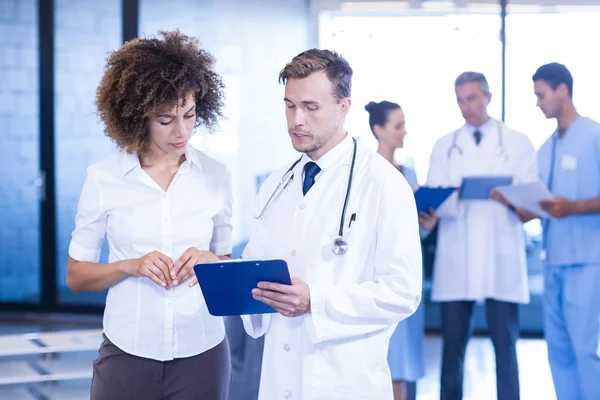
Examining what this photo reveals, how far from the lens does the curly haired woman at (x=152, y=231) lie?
1.94 meters

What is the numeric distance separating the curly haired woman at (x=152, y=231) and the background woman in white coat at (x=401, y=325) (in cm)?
144

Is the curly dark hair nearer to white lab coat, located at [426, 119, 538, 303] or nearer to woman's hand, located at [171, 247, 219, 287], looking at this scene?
woman's hand, located at [171, 247, 219, 287]

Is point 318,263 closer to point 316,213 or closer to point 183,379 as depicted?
point 316,213

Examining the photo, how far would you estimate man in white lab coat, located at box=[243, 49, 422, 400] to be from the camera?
174 cm

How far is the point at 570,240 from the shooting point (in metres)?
3.38

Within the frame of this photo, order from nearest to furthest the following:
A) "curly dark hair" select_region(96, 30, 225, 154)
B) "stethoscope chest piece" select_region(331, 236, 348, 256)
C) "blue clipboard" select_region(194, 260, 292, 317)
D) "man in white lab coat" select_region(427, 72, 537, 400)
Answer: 1. "blue clipboard" select_region(194, 260, 292, 317)
2. "stethoscope chest piece" select_region(331, 236, 348, 256)
3. "curly dark hair" select_region(96, 30, 225, 154)
4. "man in white lab coat" select_region(427, 72, 537, 400)

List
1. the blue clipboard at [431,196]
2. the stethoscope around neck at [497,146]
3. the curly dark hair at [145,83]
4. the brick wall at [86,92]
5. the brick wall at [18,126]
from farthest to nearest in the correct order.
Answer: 1. the brick wall at [18,126]
2. the brick wall at [86,92]
3. the stethoscope around neck at [497,146]
4. the blue clipboard at [431,196]
5. the curly dark hair at [145,83]

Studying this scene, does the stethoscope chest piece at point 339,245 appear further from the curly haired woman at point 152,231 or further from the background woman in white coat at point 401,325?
the background woman in white coat at point 401,325

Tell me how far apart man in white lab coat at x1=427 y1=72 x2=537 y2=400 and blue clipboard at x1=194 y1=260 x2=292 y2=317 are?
6.04 feet

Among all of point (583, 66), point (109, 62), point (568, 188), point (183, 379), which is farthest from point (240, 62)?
point (183, 379)

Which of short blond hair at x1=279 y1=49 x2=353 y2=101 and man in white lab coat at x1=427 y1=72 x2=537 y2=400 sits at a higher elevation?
short blond hair at x1=279 y1=49 x2=353 y2=101

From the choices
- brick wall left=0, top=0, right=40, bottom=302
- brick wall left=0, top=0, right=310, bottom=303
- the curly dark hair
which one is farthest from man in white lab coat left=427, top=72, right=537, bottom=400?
brick wall left=0, top=0, right=40, bottom=302

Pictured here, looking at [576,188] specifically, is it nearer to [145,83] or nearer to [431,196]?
[431,196]

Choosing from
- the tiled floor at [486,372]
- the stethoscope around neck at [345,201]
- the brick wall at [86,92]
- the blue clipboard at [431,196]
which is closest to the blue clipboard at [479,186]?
the blue clipboard at [431,196]
